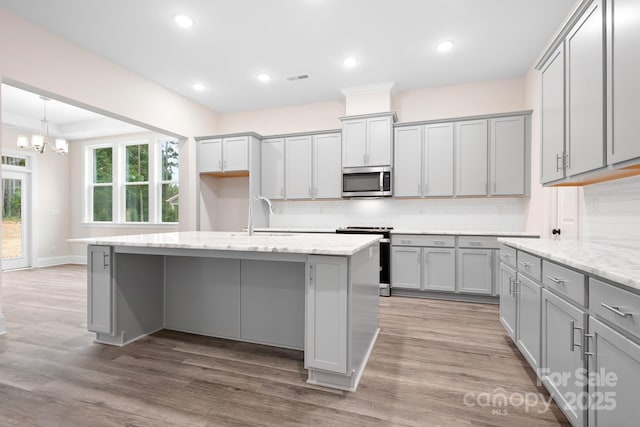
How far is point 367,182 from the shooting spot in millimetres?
4625

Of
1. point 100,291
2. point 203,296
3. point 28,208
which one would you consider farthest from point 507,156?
point 28,208

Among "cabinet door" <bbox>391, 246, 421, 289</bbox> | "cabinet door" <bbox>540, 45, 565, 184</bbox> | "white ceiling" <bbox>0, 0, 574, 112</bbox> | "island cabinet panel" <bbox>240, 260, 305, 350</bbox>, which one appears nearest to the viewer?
"cabinet door" <bbox>540, 45, 565, 184</bbox>

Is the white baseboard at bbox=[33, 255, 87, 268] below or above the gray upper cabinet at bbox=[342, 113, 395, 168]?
below

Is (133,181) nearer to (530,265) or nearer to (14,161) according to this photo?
(14,161)

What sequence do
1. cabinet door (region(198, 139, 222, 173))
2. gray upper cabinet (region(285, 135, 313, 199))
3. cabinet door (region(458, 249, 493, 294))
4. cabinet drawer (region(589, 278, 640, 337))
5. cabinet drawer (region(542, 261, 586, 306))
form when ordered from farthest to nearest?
1. cabinet door (region(198, 139, 222, 173))
2. gray upper cabinet (region(285, 135, 313, 199))
3. cabinet door (region(458, 249, 493, 294))
4. cabinet drawer (region(542, 261, 586, 306))
5. cabinet drawer (region(589, 278, 640, 337))

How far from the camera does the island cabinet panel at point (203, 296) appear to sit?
2.69m

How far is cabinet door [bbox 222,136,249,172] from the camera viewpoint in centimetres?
514

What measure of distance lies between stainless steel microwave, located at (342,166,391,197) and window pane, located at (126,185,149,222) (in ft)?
14.9

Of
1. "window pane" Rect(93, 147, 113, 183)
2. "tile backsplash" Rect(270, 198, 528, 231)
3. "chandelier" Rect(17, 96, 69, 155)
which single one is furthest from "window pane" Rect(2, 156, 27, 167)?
"tile backsplash" Rect(270, 198, 528, 231)

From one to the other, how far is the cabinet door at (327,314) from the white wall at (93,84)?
304cm

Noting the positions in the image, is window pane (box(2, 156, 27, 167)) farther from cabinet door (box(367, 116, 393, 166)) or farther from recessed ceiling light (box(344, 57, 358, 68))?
cabinet door (box(367, 116, 393, 166))

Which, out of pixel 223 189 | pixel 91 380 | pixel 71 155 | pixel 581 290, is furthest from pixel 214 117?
pixel 581 290

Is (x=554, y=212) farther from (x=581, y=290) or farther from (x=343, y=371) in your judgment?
(x=343, y=371)

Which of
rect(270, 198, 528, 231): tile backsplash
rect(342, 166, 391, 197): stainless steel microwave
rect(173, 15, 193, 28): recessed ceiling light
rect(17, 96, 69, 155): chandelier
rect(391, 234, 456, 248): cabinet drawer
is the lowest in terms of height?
rect(391, 234, 456, 248): cabinet drawer
